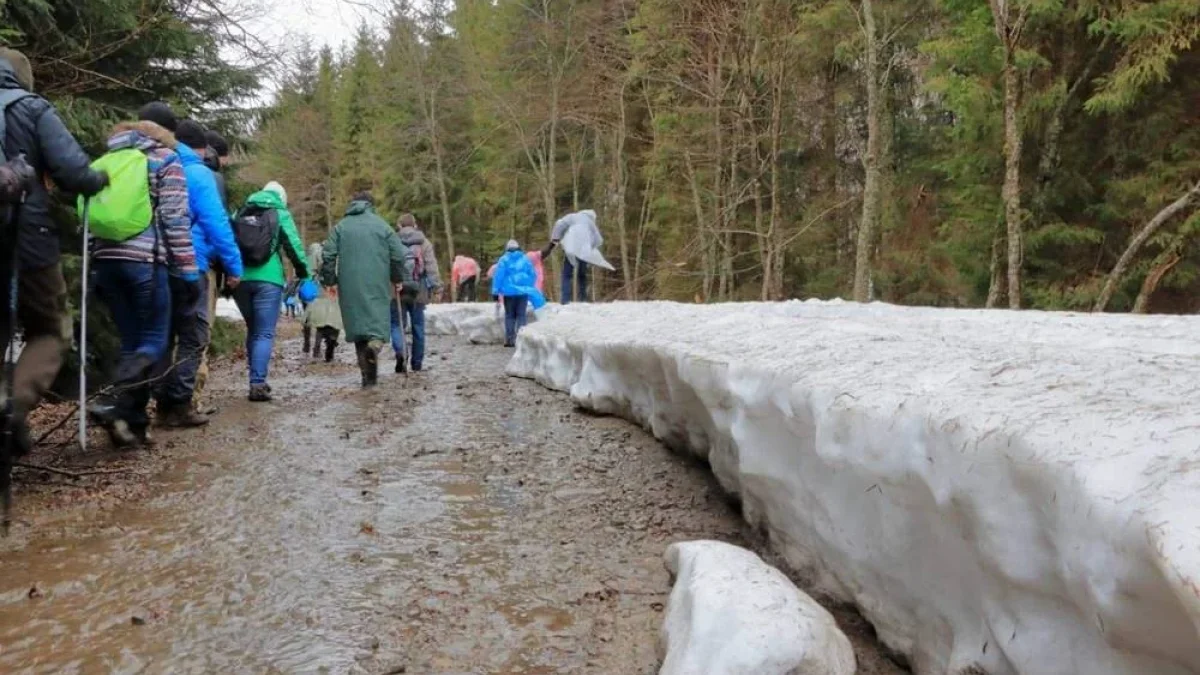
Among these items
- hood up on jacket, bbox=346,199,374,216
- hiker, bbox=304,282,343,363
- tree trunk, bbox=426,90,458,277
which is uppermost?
tree trunk, bbox=426,90,458,277

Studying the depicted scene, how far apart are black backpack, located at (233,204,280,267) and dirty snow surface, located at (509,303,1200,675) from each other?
4050 mm

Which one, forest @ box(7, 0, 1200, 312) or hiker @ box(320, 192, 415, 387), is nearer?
hiker @ box(320, 192, 415, 387)

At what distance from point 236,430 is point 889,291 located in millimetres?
13324

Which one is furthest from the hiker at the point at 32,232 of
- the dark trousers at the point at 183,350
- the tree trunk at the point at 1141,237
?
the tree trunk at the point at 1141,237

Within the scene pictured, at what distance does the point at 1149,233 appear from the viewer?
9.37 metres

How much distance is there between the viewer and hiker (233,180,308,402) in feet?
21.4

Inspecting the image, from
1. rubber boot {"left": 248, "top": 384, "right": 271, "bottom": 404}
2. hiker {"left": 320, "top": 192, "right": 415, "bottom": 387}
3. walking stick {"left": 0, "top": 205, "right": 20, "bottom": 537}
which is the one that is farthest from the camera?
hiker {"left": 320, "top": 192, "right": 415, "bottom": 387}

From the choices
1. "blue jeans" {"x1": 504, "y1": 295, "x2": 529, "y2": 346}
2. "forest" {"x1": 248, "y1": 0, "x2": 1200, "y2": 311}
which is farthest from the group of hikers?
"blue jeans" {"x1": 504, "y1": 295, "x2": 529, "y2": 346}

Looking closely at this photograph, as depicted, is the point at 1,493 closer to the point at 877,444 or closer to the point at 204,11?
the point at 877,444

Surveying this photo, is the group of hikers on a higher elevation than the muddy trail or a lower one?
higher

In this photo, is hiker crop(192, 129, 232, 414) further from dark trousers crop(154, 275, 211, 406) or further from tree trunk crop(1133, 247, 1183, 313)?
tree trunk crop(1133, 247, 1183, 313)

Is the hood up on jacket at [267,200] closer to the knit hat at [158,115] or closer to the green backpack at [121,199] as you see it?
the knit hat at [158,115]

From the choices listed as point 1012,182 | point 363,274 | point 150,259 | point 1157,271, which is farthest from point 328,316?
point 1157,271

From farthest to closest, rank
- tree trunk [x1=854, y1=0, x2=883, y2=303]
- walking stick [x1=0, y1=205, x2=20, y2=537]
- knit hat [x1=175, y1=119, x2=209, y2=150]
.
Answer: tree trunk [x1=854, y1=0, x2=883, y2=303]
knit hat [x1=175, y1=119, x2=209, y2=150]
walking stick [x1=0, y1=205, x2=20, y2=537]
